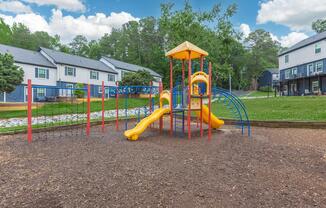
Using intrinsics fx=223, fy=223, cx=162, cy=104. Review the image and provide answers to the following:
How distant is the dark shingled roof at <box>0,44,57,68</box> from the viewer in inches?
891

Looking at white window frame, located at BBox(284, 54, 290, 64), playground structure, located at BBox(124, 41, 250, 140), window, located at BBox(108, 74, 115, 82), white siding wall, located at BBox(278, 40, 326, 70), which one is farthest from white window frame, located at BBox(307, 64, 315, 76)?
window, located at BBox(108, 74, 115, 82)

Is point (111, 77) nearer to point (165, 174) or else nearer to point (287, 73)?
Result: point (287, 73)

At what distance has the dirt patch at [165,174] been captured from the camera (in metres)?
2.97

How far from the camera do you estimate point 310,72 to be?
91.8ft

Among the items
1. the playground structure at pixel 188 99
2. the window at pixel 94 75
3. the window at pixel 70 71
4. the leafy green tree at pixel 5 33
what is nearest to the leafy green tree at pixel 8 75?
the window at pixel 70 71

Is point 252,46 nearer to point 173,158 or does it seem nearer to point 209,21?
point 209,21

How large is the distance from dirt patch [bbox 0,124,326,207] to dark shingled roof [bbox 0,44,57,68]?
66.5 feet

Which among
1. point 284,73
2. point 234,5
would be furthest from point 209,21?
point 284,73

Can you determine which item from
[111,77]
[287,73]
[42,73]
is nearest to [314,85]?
[287,73]

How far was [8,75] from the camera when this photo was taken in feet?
51.9

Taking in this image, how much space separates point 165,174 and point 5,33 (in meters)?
52.2

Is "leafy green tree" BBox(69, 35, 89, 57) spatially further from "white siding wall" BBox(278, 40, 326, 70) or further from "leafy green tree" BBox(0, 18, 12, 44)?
"white siding wall" BBox(278, 40, 326, 70)

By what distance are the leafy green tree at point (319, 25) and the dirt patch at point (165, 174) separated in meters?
50.3

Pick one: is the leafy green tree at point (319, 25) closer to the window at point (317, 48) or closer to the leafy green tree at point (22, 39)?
the window at point (317, 48)
